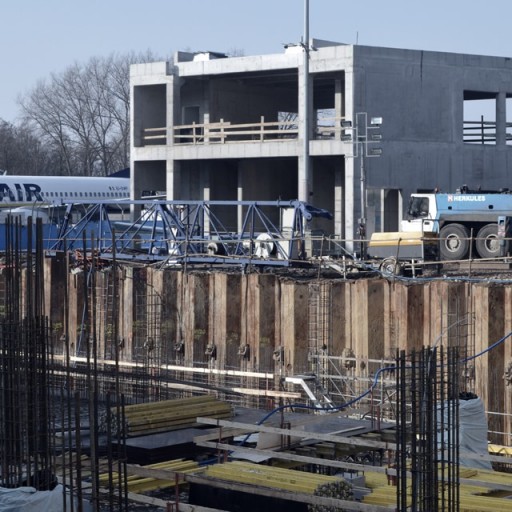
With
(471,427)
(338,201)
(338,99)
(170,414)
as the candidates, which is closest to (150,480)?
(170,414)

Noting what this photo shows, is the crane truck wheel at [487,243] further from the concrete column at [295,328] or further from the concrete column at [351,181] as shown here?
the concrete column at [295,328]

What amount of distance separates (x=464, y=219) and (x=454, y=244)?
2.79ft

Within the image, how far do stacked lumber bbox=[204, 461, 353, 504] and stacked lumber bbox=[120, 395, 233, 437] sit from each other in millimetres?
2654

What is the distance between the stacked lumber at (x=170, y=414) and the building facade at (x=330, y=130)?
62.1ft

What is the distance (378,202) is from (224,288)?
16.2m

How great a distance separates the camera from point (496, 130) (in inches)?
1687

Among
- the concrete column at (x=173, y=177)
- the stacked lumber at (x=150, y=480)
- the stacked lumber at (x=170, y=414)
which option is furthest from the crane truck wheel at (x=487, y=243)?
the stacked lumber at (x=150, y=480)

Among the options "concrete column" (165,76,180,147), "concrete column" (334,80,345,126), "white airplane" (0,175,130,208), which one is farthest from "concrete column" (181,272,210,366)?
"white airplane" (0,175,130,208)

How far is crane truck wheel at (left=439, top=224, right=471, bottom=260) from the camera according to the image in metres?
32.6

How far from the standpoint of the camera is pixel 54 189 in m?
53.2

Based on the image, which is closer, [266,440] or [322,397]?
[266,440]

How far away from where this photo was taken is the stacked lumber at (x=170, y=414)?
52.5 ft

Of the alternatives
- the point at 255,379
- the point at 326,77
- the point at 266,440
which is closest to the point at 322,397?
the point at 255,379

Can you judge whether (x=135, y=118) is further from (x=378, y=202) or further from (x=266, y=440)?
(x=266, y=440)
